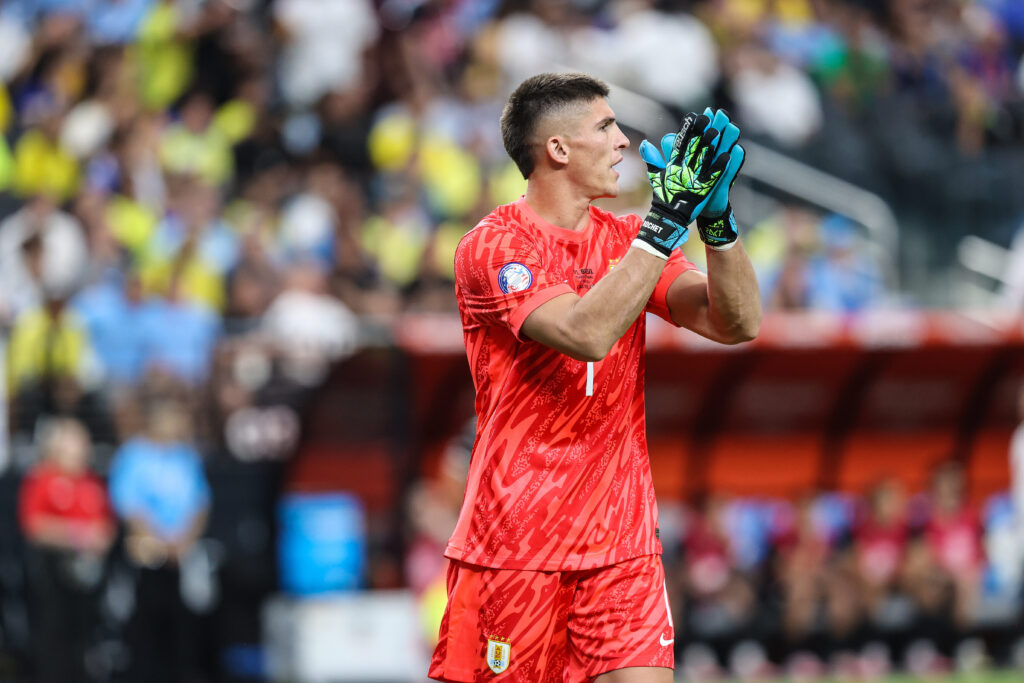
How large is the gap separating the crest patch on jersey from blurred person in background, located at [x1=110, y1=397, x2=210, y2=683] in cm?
624

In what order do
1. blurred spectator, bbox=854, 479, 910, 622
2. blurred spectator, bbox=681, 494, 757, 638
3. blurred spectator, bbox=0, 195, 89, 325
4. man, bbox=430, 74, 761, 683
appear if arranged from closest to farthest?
man, bbox=430, 74, 761, 683, blurred spectator, bbox=0, 195, 89, 325, blurred spectator, bbox=681, 494, 757, 638, blurred spectator, bbox=854, 479, 910, 622

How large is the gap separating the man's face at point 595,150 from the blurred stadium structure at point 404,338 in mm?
5844

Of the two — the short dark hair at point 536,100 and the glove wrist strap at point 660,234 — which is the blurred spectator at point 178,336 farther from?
the glove wrist strap at point 660,234

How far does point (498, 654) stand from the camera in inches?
170

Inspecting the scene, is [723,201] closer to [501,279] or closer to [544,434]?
[501,279]

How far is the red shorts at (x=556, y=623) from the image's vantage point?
4277 millimetres

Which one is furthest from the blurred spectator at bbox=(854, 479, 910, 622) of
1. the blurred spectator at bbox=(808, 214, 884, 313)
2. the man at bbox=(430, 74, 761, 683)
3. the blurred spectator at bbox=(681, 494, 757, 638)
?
the man at bbox=(430, 74, 761, 683)

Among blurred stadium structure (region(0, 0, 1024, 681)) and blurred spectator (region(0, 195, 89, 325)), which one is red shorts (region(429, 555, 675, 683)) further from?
blurred spectator (region(0, 195, 89, 325))

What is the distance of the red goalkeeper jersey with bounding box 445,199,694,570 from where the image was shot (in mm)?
4285

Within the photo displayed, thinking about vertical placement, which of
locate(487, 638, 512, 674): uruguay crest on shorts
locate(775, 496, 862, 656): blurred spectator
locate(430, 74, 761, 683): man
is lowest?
locate(775, 496, 862, 656): blurred spectator

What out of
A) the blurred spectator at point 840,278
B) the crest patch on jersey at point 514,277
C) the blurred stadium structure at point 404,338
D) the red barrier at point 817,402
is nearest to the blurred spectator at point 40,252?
the blurred stadium structure at point 404,338

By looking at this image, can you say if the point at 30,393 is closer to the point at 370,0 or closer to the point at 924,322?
the point at 370,0

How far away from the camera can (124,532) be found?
9938 mm

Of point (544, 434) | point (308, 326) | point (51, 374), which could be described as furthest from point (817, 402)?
point (544, 434)
